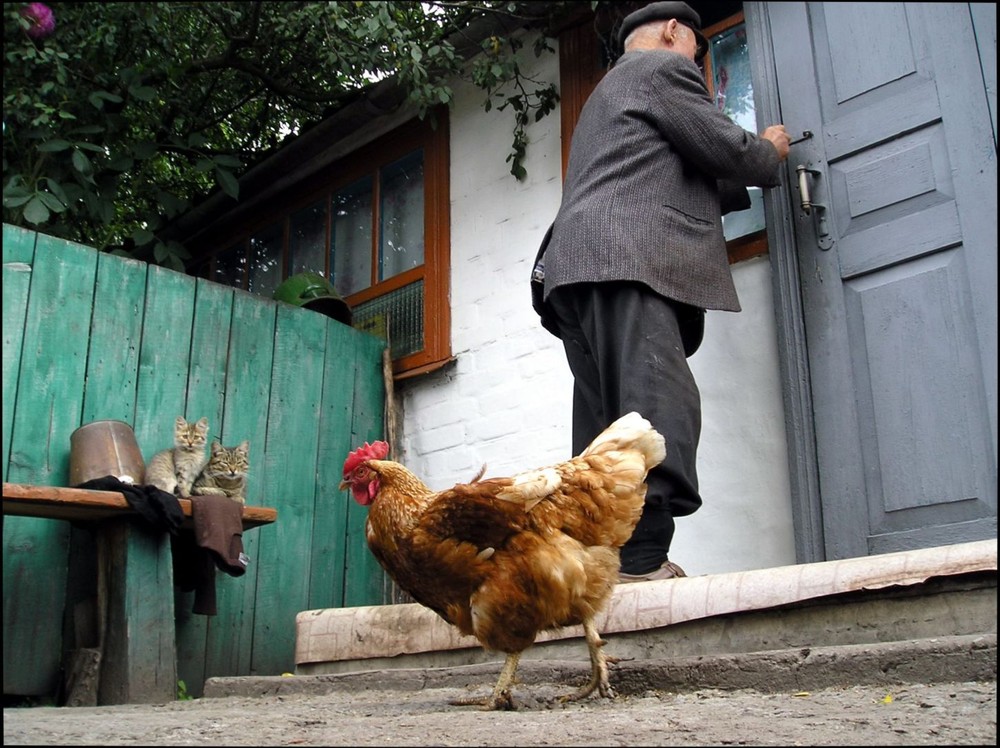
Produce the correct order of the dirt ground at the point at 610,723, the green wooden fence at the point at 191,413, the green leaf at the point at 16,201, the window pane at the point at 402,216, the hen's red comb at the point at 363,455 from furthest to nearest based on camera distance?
the window pane at the point at 402,216 → the green leaf at the point at 16,201 → the green wooden fence at the point at 191,413 → the hen's red comb at the point at 363,455 → the dirt ground at the point at 610,723

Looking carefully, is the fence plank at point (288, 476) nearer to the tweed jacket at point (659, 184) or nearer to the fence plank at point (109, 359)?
the fence plank at point (109, 359)

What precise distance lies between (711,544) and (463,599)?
6.11 ft

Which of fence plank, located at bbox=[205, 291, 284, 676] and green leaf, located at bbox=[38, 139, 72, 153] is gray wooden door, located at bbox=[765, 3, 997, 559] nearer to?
fence plank, located at bbox=[205, 291, 284, 676]

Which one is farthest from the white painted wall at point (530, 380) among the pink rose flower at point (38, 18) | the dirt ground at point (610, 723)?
the pink rose flower at point (38, 18)

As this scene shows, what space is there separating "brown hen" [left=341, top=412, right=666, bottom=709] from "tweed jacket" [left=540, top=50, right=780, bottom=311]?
2.64 ft

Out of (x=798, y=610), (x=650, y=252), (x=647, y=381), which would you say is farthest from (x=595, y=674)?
(x=650, y=252)

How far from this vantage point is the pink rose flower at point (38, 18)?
561 centimetres

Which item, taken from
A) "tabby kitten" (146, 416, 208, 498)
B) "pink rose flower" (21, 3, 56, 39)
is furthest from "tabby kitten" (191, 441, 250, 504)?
"pink rose flower" (21, 3, 56, 39)

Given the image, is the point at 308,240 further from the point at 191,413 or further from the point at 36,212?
the point at 191,413

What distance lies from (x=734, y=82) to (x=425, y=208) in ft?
7.00

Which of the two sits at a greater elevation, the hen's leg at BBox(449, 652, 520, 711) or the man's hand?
the man's hand

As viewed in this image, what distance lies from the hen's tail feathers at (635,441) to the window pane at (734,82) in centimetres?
187

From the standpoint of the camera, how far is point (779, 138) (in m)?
3.89

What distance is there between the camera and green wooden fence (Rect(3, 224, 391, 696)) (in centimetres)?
426
